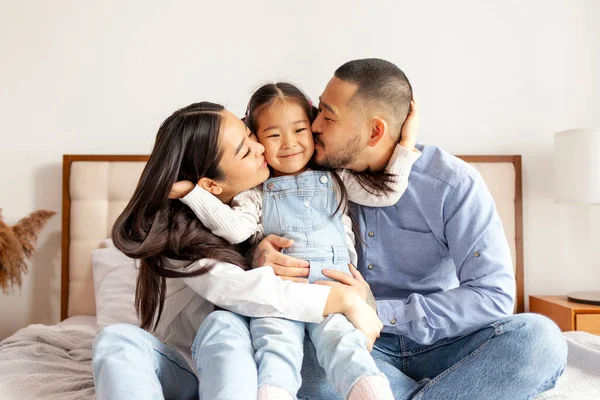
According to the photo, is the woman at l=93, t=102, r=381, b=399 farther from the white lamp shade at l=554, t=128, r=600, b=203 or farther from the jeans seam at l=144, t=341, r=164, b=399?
the white lamp shade at l=554, t=128, r=600, b=203

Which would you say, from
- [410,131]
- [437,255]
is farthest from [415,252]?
[410,131]

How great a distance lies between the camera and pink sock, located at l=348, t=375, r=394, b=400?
1.18 m

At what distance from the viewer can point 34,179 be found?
2.97 meters

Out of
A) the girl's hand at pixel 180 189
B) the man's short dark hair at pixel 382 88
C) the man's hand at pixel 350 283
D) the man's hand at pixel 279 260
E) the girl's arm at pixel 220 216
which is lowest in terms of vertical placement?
the man's hand at pixel 350 283

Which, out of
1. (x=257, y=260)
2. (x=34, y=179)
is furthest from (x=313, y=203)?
(x=34, y=179)

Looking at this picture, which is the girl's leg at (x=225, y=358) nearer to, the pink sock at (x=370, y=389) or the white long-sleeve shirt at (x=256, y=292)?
the white long-sleeve shirt at (x=256, y=292)

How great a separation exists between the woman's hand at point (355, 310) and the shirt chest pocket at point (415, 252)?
0.31m

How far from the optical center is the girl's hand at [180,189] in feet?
5.29

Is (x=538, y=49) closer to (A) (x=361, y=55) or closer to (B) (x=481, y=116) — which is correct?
(B) (x=481, y=116)

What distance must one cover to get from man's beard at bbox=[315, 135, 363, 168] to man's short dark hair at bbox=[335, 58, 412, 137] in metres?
0.11

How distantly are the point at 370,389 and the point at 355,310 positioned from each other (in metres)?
0.30

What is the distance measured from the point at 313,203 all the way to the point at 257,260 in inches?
8.7

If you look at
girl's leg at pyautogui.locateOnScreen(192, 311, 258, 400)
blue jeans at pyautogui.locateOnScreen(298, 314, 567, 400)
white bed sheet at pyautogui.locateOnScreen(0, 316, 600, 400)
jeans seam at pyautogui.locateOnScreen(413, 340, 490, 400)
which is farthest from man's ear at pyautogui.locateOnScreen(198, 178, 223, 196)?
jeans seam at pyautogui.locateOnScreen(413, 340, 490, 400)

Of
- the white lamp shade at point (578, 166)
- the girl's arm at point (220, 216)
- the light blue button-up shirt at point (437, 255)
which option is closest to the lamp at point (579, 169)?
the white lamp shade at point (578, 166)
